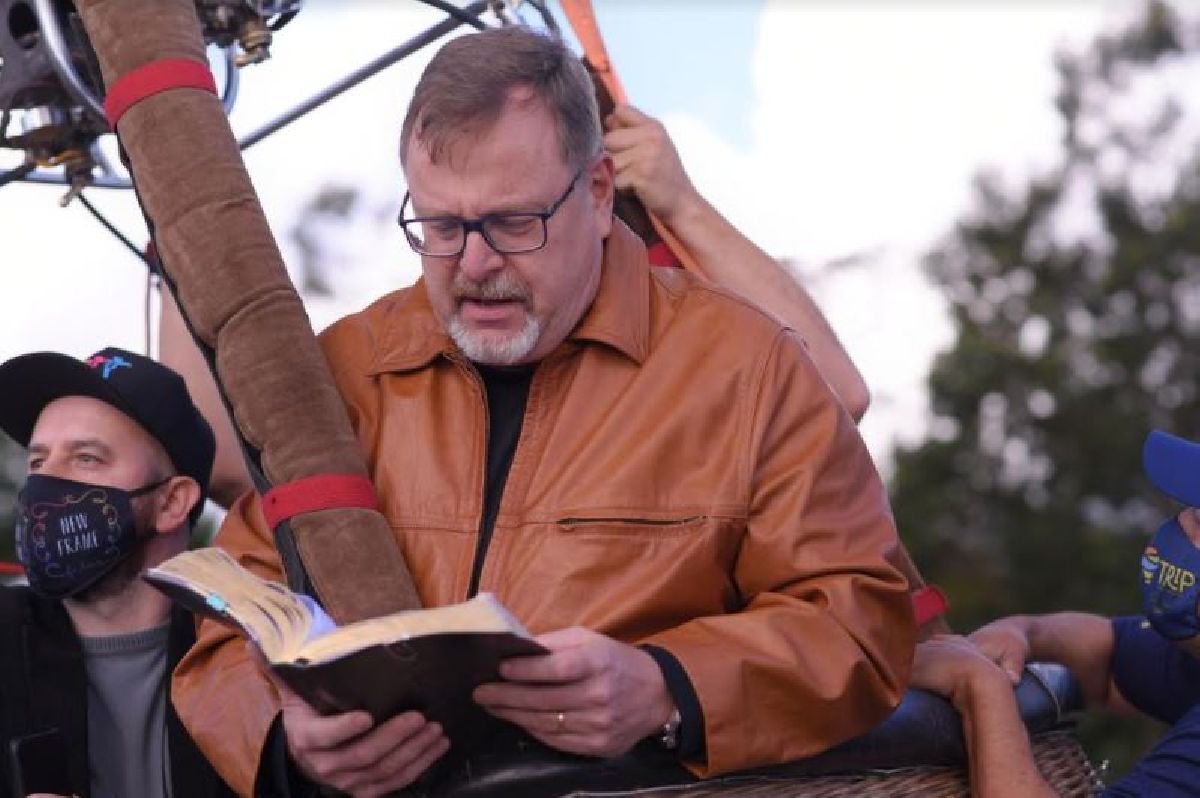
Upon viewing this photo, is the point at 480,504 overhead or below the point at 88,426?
below

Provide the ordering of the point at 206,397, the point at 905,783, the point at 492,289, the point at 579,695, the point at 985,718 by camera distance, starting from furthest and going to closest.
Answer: the point at 206,397 < the point at 985,718 < the point at 905,783 < the point at 492,289 < the point at 579,695

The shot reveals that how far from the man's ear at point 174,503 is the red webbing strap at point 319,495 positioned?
796mm

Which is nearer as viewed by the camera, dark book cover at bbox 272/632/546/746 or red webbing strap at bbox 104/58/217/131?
dark book cover at bbox 272/632/546/746

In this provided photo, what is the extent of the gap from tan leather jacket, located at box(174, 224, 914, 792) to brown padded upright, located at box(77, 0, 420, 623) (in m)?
0.12

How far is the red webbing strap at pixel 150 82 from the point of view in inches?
126

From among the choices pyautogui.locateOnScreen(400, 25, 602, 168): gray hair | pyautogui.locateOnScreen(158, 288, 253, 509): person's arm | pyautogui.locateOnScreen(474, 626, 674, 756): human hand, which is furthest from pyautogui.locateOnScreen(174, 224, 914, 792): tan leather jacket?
pyautogui.locateOnScreen(158, 288, 253, 509): person's arm

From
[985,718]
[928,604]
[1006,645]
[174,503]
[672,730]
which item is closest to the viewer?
[672,730]

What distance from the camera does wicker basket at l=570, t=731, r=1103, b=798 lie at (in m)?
2.83

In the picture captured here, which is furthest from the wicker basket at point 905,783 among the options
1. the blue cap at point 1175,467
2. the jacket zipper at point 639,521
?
the blue cap at point 1175,467

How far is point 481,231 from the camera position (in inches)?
118

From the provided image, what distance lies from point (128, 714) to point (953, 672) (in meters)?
1.36

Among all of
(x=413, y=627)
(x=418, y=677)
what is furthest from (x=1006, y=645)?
(x=413, y=627)

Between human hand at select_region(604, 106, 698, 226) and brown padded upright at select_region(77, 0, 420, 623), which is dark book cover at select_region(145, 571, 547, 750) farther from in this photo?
human hand at select_region(604, 106, 698, 226)

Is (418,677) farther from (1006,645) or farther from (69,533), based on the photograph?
(1006,645)
